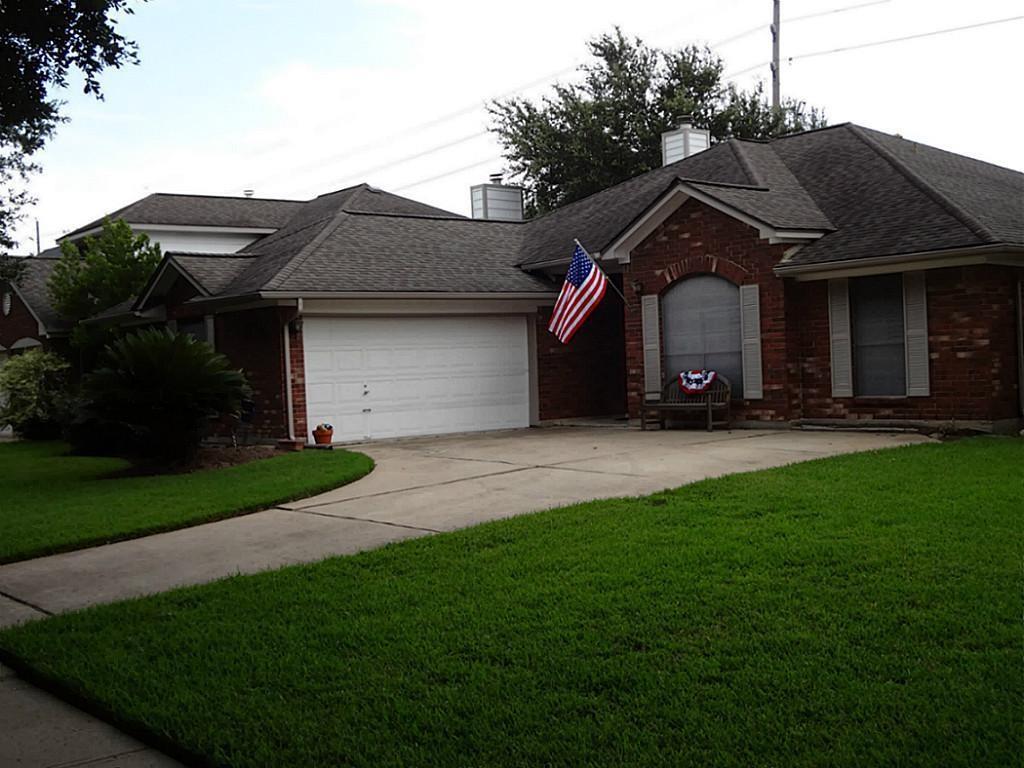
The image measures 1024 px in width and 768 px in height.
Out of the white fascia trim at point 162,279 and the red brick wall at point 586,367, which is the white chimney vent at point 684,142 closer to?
the red brick wall at point 586,367

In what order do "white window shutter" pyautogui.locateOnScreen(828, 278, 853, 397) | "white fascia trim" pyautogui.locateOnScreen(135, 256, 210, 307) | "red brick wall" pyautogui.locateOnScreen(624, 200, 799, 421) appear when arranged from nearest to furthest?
"white window shutter" pyautogui.locateOnScreen(828, 278, 853, 397) → "red brick wall" pyautogui.locateOnScreen(624, 200, 799, 421) → "white fascia trim" pyautogui.locateOnScreen(135, 256, 210, 307)

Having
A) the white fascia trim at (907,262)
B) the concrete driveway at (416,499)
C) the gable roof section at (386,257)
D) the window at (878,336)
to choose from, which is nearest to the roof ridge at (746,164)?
the white fascia trim at (907,262)

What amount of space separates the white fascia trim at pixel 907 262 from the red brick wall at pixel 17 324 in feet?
73.9

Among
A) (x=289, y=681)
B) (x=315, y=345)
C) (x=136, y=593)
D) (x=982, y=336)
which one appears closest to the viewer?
(x=289, y=681)

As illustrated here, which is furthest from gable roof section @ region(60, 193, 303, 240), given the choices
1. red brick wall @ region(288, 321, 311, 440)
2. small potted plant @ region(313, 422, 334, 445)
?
small potted plant @ region(313, 422, 334, 445)

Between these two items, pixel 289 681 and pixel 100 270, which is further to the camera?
pixel 100 270

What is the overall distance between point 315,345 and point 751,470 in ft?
28.7

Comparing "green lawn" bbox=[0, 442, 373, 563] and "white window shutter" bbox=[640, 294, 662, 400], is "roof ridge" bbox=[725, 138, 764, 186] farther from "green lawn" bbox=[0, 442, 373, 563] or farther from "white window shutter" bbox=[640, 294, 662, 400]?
"green lawn" bbox=[0, 442, 373, 563]

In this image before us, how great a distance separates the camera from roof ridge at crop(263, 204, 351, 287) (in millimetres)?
16906

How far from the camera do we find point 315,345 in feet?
56.7

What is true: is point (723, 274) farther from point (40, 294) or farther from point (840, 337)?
point (40, 294)

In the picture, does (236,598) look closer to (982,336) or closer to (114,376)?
(114,376)

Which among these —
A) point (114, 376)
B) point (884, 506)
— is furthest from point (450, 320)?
point (884, 506)

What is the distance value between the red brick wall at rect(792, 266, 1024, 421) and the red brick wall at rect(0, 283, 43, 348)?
24.1 metres
